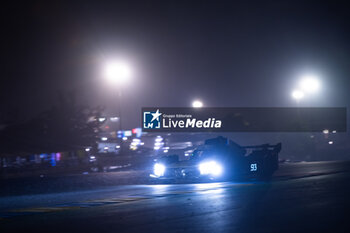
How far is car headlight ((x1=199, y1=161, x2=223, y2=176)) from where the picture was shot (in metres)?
16.0

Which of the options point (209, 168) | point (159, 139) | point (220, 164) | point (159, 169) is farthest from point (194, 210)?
point (159, 139)

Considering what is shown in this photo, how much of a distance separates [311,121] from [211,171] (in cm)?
1612

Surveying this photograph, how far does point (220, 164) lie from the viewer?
16.2m

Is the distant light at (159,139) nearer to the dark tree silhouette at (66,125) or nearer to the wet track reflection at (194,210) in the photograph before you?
the dark tree silhouette at (66,125)

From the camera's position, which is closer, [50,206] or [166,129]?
[50,206]

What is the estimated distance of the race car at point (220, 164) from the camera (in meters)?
16.1

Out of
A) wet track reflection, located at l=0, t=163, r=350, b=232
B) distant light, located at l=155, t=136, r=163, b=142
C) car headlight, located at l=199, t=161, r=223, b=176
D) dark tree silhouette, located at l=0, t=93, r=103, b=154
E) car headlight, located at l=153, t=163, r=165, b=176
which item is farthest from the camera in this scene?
distant light, located at l=155, t=136, r=163, b=142

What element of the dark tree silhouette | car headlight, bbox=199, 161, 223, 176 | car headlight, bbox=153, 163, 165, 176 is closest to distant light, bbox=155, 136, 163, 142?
the dark tree silhouette

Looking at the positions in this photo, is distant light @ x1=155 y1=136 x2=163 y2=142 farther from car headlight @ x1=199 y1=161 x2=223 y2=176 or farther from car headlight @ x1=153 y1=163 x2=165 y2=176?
car headlight @ x1=199 y1=161 x2=223 y2=176

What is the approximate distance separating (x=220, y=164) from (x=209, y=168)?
0.53 m

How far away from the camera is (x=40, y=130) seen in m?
51.0

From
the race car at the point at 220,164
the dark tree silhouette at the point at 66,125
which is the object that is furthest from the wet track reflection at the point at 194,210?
the dark tree silhouette at the point at 66,125

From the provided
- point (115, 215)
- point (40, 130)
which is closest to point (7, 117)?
point (40, 130)

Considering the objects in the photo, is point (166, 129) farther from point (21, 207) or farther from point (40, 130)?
point (40, 130)
